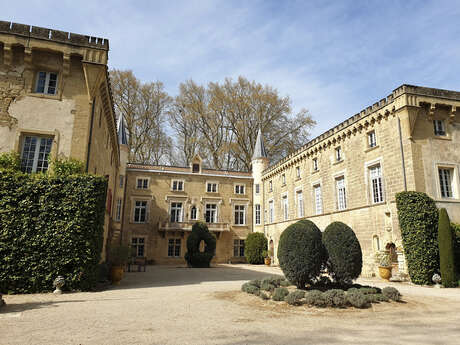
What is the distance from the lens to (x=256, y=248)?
2712 centimetres

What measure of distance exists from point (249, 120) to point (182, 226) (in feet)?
44.1

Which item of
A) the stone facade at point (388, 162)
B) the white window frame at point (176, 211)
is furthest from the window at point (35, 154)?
the white window frame at point (176, 211)

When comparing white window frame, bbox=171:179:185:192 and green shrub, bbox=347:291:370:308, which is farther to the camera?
white window frame, bbox=171:179:185:192

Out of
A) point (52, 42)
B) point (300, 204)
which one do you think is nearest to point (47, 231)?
point (52, 42)

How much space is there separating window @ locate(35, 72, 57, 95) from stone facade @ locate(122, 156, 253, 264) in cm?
1613

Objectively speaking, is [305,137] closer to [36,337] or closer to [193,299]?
[193,299]

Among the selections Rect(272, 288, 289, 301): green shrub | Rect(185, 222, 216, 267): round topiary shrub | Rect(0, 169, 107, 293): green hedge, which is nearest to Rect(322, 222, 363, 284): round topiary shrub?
Rect(272, 288, 289, 301): green shrub

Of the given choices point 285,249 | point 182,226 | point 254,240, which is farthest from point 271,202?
point 285,249

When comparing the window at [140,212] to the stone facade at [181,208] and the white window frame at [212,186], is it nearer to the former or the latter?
the stone facade at [181,208]

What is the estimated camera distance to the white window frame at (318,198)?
20.2 meters

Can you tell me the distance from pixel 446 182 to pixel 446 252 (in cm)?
394

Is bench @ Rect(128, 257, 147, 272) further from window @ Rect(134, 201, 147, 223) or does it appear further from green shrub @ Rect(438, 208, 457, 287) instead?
green shrub @ Rect(438, 208, 457, 287)

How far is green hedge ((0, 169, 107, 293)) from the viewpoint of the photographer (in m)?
8.92

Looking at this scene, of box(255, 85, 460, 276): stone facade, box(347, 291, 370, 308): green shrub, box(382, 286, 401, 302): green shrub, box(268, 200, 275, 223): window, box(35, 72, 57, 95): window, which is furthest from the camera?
box(268, 200, 275, 223): window
